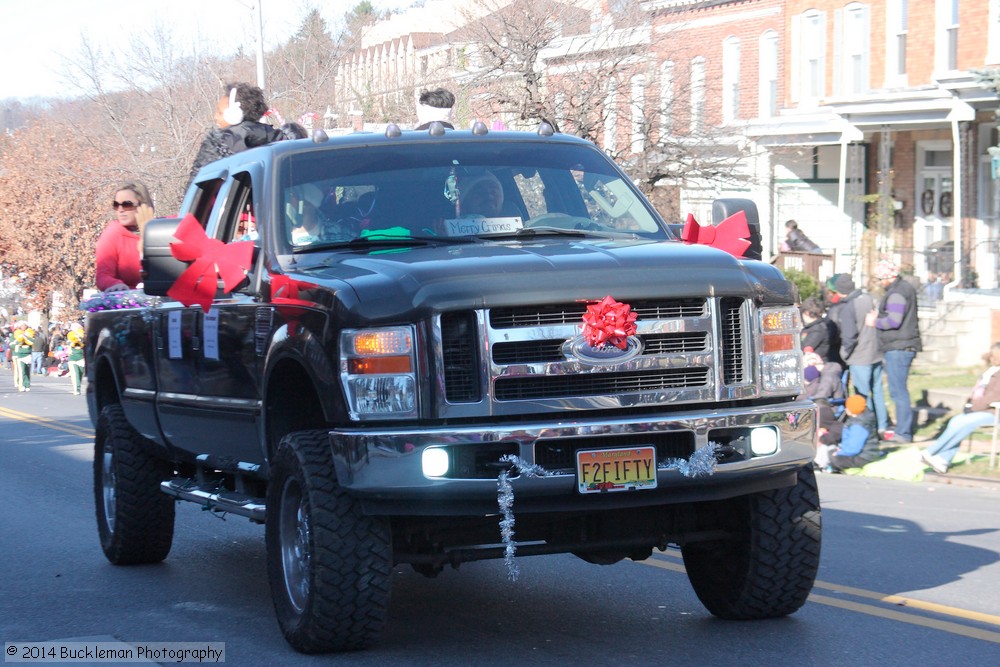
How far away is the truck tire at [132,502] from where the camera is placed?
8.60 metres

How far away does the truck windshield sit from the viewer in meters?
6.76

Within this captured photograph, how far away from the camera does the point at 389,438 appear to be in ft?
17.8

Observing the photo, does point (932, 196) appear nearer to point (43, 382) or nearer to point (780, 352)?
point (780, 352)

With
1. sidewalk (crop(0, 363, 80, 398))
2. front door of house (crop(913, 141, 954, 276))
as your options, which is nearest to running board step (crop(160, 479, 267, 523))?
front door of house (crop(913, 141, 954, 276))

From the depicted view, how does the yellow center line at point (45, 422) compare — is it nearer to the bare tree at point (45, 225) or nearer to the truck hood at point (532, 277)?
the truck hood at point (532, 277)

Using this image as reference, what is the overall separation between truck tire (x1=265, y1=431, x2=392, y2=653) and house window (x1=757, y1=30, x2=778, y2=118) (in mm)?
28881

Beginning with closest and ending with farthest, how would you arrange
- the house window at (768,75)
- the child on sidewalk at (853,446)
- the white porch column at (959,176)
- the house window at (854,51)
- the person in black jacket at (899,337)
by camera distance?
the child on sidewalk at (853,446) → the person in black jacket at (899,337) → the white porch column at (959,176) → the house window at (854,51) → the house window at (768,75)

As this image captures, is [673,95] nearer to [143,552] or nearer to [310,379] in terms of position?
[143,552]

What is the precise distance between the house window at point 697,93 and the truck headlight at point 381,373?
969 inches

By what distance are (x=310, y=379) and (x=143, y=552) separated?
3.21 metres

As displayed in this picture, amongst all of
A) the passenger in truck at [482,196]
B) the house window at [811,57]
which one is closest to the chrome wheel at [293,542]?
the passenger in truck at [482,196]

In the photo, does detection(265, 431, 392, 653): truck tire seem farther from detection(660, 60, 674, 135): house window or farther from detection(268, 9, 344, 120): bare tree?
detection(268, 9, 344, 120): bare tree

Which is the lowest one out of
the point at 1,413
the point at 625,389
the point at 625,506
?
the point at 1,413

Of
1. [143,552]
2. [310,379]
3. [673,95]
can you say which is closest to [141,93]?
[673,95]
